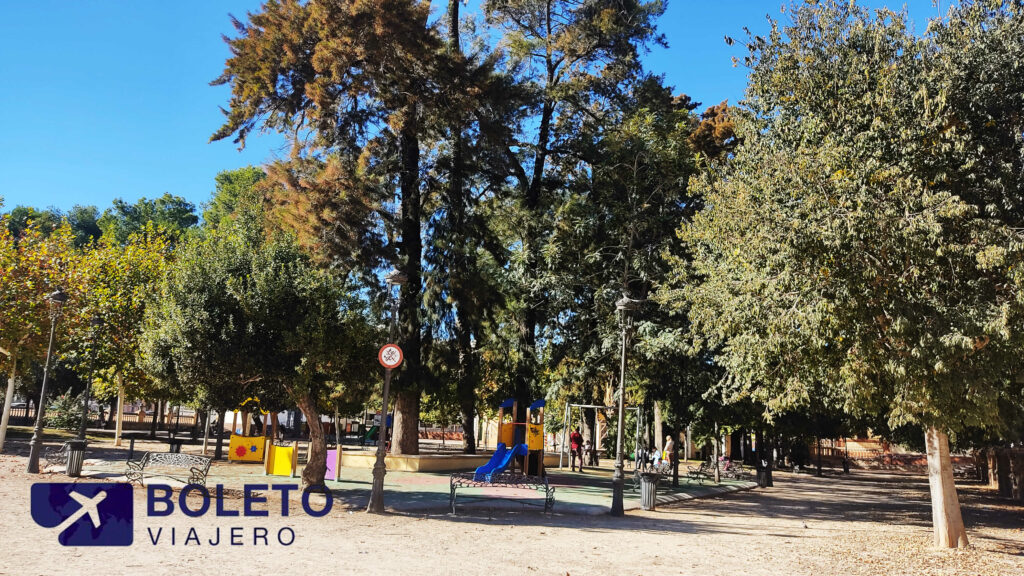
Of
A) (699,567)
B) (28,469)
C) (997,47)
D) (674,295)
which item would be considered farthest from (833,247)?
(28,469)

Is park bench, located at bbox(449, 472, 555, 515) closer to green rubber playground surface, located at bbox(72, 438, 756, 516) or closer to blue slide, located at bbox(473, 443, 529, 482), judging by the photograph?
blue slide, located at bbox(473, 443, 529, 482)

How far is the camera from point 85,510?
1164cm

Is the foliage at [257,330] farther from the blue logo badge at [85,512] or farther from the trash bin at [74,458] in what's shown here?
the trash bin at [74,458]

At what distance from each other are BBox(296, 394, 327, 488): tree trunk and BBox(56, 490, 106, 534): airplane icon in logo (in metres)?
4.05

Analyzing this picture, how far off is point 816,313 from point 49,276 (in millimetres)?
24866

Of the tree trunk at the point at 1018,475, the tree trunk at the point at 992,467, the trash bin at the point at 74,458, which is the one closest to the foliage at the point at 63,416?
the trash bin at the point at 74,458

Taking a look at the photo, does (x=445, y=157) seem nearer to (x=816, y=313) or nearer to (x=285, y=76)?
(x=285, y=76)

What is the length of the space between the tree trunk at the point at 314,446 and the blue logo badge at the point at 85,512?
361 cm

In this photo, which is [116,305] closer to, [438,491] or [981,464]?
[438,491]

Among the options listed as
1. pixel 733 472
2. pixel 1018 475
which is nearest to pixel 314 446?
pixel 733 472

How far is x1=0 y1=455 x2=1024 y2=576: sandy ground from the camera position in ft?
27.7

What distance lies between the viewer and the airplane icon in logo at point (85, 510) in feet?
33.6

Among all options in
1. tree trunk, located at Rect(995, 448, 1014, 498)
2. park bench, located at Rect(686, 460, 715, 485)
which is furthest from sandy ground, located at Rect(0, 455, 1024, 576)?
tree trunk, located at Rect(995, 448, 1014, 498)

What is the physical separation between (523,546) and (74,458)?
12.1m
